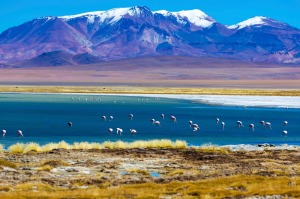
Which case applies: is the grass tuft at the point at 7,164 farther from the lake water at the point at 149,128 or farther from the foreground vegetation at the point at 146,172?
the lake water at the point at 149,128

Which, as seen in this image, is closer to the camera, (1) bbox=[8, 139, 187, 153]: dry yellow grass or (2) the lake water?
(1) bbox=[8, 139, 187, 153]: dry yellow grass

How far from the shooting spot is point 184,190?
797 inches

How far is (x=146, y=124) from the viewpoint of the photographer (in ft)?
179

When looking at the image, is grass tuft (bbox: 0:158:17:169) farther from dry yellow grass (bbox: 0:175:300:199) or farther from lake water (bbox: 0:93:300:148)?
lake water (bbox: 0:93:300:148)

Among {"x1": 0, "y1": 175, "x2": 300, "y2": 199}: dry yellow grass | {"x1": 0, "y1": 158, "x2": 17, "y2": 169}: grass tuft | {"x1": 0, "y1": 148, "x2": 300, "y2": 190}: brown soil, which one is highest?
{"x1": 0, "y1": 158, "x2": 17, "y2": 169}: grass tuft

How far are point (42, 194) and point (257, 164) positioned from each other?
1127 centimetres

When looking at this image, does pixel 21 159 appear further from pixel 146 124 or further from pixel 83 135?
pixel 146 124

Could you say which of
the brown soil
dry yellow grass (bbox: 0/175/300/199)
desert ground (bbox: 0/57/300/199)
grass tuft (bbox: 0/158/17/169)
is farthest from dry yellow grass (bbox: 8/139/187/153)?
dry yellow grass (bbox: 0/175/300/199)

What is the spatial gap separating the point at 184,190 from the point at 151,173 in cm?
499

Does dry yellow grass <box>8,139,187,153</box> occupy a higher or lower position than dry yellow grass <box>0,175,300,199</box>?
higher

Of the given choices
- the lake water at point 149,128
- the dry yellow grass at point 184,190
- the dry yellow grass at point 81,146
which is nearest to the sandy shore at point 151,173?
the dry yellow grass at point 184,190

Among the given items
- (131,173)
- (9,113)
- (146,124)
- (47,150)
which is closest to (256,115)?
(146,124)

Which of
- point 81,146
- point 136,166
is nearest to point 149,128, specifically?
point 81,146

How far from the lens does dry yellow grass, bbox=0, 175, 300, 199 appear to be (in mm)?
19156
